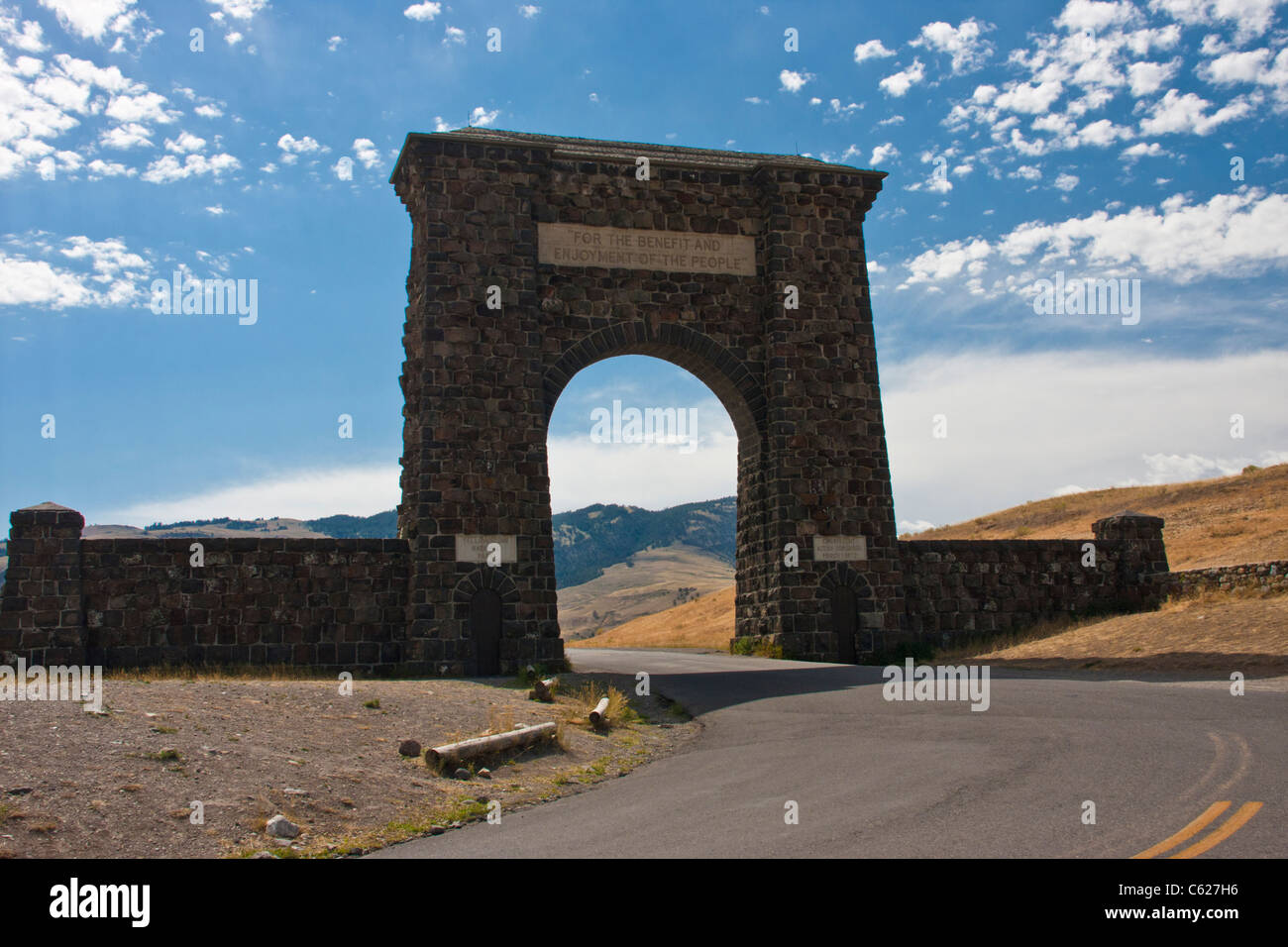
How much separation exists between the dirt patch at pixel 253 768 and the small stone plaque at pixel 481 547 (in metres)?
6.66

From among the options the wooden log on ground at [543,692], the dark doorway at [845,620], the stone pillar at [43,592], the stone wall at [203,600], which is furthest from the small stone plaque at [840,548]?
the stone pillar at [43,592]

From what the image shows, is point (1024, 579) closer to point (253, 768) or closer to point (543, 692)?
point (543, 692)

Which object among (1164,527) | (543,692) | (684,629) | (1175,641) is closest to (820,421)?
(1175,641)

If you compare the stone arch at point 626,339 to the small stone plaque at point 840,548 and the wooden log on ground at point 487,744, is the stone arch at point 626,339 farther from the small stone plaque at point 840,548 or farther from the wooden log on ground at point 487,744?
the wooden log on ground at point 487,744

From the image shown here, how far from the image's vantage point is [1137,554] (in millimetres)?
26297

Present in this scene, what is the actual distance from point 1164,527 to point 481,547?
A: 30775mm

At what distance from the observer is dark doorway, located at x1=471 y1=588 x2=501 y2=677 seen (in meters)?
20.7

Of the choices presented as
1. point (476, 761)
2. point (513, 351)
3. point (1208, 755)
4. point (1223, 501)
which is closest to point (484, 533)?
point (513, 351)

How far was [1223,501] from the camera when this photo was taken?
4406 cm

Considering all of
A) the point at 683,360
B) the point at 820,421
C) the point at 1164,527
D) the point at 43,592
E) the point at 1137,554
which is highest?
the point at 683,360

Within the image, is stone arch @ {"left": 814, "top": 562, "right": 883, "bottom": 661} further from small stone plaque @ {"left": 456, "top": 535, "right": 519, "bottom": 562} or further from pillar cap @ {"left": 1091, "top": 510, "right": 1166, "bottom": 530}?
pillar cap @ {"left": 1091, "top": 510, "right": 1166, "bottom": 530}

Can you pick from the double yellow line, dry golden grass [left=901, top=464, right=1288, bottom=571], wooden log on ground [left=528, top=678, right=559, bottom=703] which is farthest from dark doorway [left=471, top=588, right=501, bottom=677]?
dry golden grass [left=901, top=464, right=1288, bottom=571]
